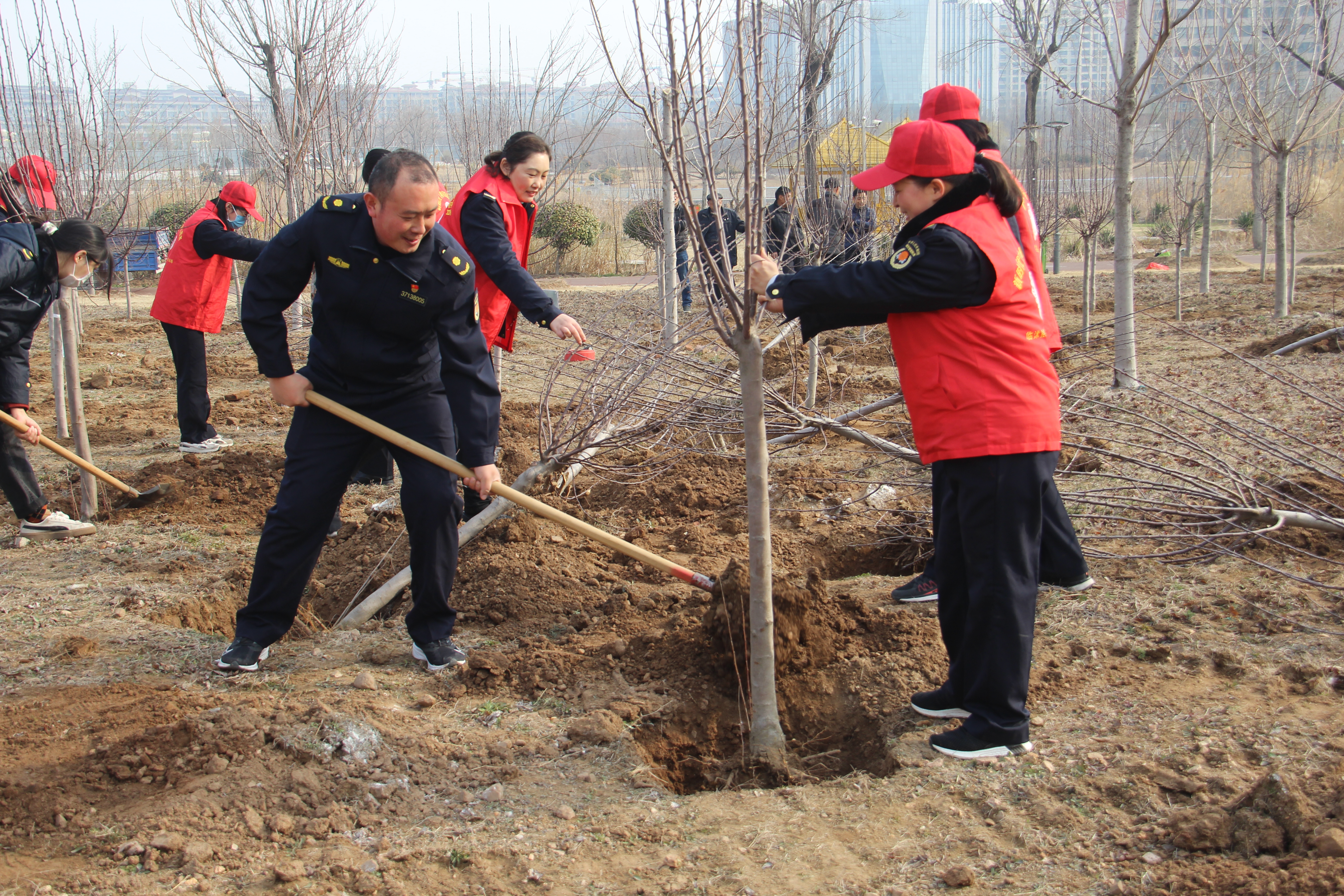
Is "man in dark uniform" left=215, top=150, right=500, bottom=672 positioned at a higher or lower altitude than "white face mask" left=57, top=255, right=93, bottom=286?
lower

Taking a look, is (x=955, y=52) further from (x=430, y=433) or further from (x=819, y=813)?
(x=819, y=813)

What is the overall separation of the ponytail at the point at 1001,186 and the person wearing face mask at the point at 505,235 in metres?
1.50

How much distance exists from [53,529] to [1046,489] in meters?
4.81

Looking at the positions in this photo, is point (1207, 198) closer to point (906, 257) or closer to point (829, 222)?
point (829, 222)

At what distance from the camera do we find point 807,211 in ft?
24.7

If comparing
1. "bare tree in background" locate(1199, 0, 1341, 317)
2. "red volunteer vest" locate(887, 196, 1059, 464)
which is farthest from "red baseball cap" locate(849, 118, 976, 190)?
"bare tree in background" locate(1199, 0, 1341, 317)

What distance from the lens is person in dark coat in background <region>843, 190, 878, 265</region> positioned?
7559 mm

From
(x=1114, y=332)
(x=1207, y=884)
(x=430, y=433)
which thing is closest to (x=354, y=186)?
(x=1114, y=332)

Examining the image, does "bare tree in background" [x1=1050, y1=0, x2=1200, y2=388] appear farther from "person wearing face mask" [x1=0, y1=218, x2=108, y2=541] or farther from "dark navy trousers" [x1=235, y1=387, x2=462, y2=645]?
"person wearing face mask" [x1=0, y1=218, x2=108, y2=541]

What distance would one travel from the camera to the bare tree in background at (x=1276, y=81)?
9.91 metres

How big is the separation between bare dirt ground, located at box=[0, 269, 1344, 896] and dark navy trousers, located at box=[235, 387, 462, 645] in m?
0.23

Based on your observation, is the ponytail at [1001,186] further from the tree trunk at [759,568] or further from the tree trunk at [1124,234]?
the tree trunk at [1124,234]

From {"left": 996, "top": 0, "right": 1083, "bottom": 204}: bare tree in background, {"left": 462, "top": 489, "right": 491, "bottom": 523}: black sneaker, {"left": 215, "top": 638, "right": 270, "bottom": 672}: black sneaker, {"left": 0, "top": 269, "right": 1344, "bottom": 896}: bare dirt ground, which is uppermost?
{"left": 996, "top": 0, "right": 1083, "bottom": 204}: bare tree in background

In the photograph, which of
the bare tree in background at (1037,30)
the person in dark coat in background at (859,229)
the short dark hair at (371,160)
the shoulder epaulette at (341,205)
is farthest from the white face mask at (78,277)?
the bare tree in background at (1037,30)
